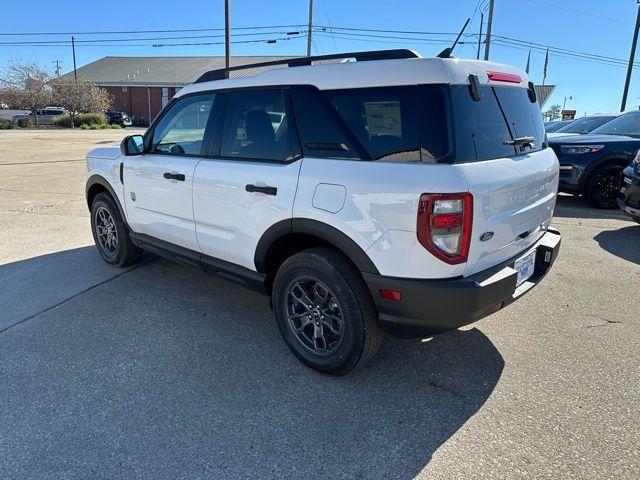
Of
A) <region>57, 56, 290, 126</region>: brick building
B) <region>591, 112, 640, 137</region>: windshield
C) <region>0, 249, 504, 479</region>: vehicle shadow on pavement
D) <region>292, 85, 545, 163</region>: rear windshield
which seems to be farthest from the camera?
<region>57, 56, 290, 126</region>: brick building

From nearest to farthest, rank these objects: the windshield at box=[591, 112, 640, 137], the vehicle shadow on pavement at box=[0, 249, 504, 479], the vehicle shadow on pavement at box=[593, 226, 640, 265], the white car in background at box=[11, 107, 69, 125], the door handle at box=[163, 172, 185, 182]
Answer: the vehicle shadow on pavement at box=[0, 249, 504, 479], the door handle at box=[163, 172, 185, 182], the vehicle shadow on pavement at box=[593, 226, 640, 265], the windshield at box=[591, 112, 640, 137], the white car in background at box=[11, 107, 69, 125]

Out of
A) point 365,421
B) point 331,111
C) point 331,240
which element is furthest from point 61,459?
point 331,111

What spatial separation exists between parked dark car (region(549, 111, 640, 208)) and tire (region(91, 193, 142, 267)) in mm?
7187

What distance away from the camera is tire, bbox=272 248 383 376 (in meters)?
2.71

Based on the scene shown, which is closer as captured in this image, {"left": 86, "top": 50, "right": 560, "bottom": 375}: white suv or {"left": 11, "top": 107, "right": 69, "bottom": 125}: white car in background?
{"left": 86, "top": 50, "right": 560, "bottom": 375}: white suv

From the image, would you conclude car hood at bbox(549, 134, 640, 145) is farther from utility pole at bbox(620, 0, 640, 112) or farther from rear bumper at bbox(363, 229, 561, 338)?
utility pole at bbox(620, 0, 640, 112)

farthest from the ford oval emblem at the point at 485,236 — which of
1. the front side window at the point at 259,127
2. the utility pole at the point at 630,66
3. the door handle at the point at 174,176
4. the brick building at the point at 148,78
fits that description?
the brick building at the point at 148,78

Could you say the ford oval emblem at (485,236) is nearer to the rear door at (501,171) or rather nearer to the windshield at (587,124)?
the rear door at (501,171)

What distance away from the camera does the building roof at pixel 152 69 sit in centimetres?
5375

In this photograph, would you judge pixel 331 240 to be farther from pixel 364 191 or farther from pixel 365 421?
pixel 365 421

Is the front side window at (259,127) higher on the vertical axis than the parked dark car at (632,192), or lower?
higher

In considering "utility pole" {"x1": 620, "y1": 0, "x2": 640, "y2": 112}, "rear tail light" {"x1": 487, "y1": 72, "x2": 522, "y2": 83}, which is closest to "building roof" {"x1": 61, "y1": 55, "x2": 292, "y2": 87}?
"utility pole" {"x1": 620, "y1": 0, "x2": 640, "y2": 112}

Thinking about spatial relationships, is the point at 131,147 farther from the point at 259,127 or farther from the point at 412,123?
the point at 412,123

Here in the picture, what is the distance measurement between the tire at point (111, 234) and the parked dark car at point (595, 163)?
719 cm
